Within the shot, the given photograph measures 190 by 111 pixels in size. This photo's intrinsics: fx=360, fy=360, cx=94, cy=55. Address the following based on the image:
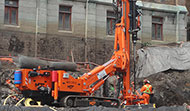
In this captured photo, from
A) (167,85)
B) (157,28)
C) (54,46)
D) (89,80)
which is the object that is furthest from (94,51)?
(89,80)

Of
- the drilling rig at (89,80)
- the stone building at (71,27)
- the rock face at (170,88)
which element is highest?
the stone building at (71,27)

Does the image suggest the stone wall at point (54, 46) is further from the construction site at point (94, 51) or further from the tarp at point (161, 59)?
the tarp at point (161, 59)

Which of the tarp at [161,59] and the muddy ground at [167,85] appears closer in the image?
the muddy ground at [167,85]

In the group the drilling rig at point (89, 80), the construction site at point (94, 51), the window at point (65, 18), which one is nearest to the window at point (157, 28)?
the construction site at point (94, 51)

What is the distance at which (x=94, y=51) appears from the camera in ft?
94.0

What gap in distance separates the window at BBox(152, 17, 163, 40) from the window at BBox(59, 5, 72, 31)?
7.82 metres

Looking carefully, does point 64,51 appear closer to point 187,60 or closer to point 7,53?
point 7,53

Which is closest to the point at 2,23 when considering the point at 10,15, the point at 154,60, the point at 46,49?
the point at 10,15

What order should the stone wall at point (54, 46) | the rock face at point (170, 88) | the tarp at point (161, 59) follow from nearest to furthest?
the rock face at point (170, 88) → the tarp at point (161, 59) → the stone wall at point (54, 46)

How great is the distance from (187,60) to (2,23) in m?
13.6

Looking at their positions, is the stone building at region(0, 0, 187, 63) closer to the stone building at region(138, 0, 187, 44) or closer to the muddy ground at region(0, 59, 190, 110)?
the stone building at region(138, 0, 187, 44)

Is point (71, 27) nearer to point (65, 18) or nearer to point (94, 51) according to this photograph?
point (65, 18)

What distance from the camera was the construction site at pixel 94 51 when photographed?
15.5 m

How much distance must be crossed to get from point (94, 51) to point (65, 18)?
11.5ft
